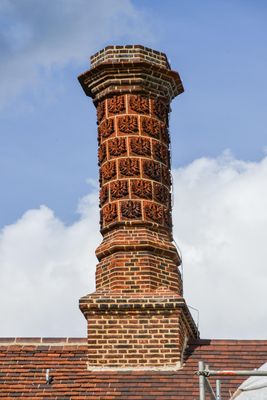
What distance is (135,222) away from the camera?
54.2ft

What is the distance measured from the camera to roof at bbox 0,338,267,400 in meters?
14.8

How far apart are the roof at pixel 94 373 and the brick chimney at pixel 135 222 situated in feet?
0.69

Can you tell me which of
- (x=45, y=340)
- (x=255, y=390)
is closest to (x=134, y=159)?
(x=45, y=340)

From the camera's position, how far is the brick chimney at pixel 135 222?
50.8 feet

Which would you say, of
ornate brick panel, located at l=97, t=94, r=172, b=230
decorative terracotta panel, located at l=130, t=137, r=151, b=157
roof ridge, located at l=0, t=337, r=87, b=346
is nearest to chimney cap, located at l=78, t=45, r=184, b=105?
ornate brick panel, located at l=97, t=94, r=172, b=230

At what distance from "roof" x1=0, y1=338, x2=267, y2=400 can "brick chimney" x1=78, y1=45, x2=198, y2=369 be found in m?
0.21

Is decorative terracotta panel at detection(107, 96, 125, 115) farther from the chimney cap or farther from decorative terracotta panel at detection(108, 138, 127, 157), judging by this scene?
decorative terracotta panel at detection(108, 138, 127, 157)

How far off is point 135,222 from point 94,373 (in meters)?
2.22

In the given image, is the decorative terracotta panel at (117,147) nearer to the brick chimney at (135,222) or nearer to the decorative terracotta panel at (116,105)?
the brick chimney at (135,222)

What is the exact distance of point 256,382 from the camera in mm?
11688

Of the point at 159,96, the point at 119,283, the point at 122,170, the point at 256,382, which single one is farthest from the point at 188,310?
the point at 256,382

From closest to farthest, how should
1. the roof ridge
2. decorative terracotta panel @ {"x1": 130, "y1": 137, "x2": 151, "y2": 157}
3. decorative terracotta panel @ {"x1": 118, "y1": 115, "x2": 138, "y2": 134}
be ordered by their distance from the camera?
the roof ridge → decorative terracotta panel @ {"x1": 130, "y1": 137, "x2": 151, "y2": 157} → decorative terracotta panel @ {"x1": 118, "y1": 115, "x2": 138, "y2": 134}

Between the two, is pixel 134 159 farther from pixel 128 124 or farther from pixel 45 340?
pixel 45 340

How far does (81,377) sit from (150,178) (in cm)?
302
